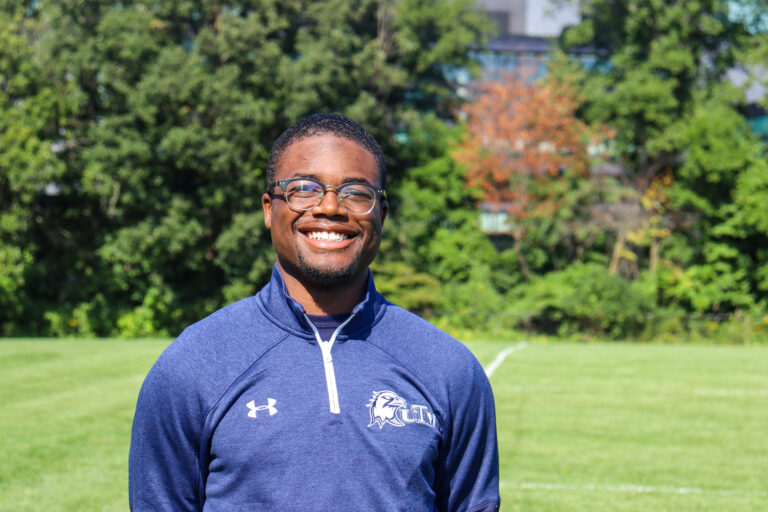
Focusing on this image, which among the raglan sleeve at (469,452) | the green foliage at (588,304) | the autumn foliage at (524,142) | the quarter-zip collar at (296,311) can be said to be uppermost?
the quarter-zip collar at (296,311)

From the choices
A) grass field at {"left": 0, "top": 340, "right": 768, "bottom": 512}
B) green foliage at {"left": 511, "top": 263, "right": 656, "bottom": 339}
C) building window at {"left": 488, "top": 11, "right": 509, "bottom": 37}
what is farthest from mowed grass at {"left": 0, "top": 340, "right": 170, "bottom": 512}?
building window at {"left": 488, "top": 11, "right": 509, "bottom": 37}

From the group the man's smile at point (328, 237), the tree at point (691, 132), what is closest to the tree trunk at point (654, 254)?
the tree at point (691, 132)

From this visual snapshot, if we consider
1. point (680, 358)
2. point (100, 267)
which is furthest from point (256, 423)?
point (100, 267)

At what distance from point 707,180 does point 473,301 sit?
1006 centimetres

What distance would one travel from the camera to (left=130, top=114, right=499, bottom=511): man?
2.46m

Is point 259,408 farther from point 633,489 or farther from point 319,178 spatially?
point 633,489

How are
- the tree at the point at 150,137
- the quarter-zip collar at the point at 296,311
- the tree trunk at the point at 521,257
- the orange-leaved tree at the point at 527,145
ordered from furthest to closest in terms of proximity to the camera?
the tree trunk at the point at 521,257 → the orange-leaved tree at the point at 527,145 → the tree at the point at 150,137 → the quarter-zip collar at the point at 296,311

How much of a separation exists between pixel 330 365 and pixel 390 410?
8.0 inches

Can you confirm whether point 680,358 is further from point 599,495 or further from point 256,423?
point 256,423

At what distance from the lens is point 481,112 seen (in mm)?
37344

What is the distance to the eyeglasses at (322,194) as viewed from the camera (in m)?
2.67

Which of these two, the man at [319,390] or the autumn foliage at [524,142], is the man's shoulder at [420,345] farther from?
the autumn foliage at [524,142]

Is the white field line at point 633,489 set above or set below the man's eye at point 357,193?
below

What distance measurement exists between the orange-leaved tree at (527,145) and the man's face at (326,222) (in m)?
34.1
